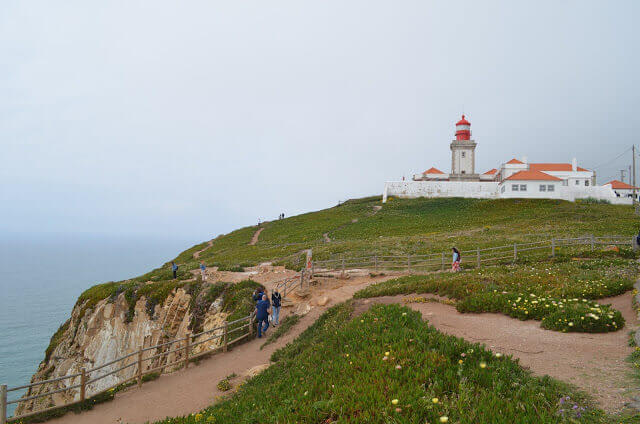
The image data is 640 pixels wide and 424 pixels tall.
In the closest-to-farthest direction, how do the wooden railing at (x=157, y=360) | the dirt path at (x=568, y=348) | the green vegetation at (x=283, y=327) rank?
1. the dirt path at (x=568, y=348)
2. the wooden railing at (x=157, y=360)
3. the green vegetation at (x=283, y=327)

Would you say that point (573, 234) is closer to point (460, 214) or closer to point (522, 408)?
point (460, 214)

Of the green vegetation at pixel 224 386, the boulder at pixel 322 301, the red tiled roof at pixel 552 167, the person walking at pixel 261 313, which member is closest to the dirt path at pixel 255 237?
the boulder at pixel 322 301

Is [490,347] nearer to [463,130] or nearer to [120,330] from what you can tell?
[120,330]

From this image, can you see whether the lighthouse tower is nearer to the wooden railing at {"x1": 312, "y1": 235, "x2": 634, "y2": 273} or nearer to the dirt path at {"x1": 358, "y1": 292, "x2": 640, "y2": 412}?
the wooden railing at {"x1": 312, "y1": 235, "x2": 634, "y2": 273}

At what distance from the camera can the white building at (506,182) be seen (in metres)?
59.9

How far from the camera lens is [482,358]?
7.03 m

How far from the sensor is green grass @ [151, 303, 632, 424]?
5406 mm

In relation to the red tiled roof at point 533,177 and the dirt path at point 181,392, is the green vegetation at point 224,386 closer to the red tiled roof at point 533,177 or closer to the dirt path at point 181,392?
the dirt path at point 181,392

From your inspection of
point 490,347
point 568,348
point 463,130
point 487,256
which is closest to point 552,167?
point 463,130

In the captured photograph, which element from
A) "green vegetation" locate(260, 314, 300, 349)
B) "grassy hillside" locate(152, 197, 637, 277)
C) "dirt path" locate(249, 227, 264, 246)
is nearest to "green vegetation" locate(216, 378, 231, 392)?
"green vegetation" locate(260, 314, 300, 349)

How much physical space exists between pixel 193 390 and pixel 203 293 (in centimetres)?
1079

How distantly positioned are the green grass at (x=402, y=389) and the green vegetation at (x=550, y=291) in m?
3.98

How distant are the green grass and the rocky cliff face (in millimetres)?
10619

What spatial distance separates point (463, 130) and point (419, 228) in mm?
42340
